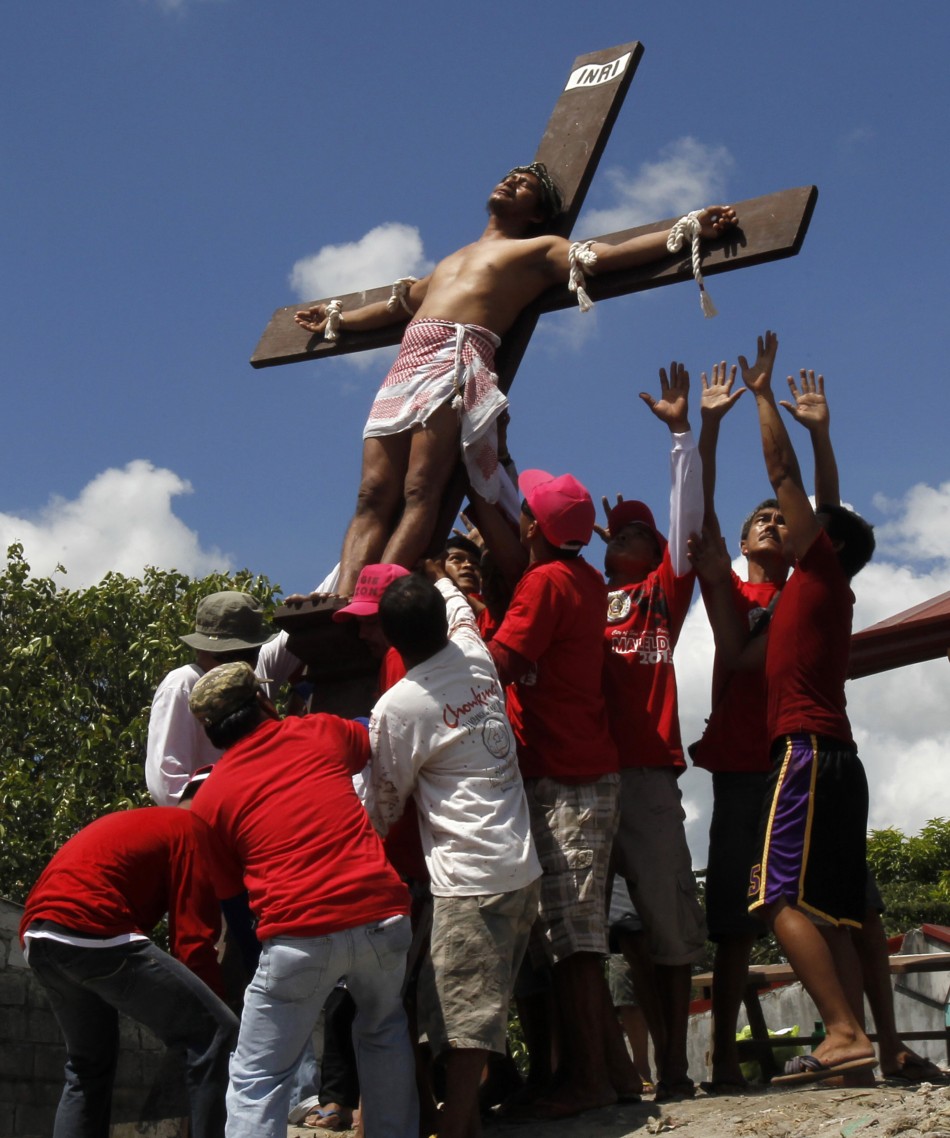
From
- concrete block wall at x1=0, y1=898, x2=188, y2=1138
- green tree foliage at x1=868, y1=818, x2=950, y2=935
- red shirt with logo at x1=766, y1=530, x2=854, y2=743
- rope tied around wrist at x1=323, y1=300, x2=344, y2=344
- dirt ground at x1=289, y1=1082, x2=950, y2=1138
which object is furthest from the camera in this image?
green tree foliage at x1=868, y1=818, x2=950, y2=935

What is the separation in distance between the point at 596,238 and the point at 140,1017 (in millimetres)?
3243

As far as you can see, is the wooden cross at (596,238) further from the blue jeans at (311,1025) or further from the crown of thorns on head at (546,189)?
the blue jeans at (311,1025)

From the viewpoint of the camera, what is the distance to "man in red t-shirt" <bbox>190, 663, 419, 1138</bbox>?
3297 millimetres

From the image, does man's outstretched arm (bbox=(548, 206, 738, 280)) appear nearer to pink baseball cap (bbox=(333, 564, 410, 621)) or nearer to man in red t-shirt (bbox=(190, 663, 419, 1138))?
pink baseball cap (bbox=(333, 564, 410, 621))

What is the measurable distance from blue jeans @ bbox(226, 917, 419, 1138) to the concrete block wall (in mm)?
2095

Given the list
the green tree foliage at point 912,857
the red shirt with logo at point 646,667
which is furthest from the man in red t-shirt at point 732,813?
the green tree foliage at point 912,857

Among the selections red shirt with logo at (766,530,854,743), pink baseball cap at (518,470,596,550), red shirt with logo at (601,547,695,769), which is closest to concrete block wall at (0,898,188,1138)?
red shirt with logo at (601,547,695,769)

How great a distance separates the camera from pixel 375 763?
12.3ft

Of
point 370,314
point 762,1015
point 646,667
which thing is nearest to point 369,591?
point 646,667

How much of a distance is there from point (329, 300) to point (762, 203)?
199cm

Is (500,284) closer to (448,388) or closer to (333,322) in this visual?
(448,388)

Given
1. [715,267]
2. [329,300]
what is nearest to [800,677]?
[715,267]

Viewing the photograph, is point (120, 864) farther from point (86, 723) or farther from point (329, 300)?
point (86, 723)

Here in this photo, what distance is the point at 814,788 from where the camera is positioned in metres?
3.83
